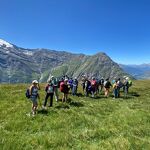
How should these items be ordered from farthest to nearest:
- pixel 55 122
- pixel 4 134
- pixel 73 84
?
pixel 73 84 < pixel 55 122 < pixel 4 134

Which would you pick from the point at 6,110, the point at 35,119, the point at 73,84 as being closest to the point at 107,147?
the point at 35,119

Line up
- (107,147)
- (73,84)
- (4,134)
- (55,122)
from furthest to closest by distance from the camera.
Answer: (73,84) → (55,122) → (4,134) → (107,147)

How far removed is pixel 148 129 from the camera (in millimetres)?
→ 20516

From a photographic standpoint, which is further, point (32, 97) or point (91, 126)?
point (32, 97)

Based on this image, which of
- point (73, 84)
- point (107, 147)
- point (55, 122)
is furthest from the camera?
point (73, 84)

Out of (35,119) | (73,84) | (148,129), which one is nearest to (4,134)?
(35,119)

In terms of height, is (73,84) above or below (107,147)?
above

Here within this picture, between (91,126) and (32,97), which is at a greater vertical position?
(32,97)

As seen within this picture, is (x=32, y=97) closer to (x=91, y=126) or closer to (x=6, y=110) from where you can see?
(x=6, y=110)

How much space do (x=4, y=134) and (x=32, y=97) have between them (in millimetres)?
6792

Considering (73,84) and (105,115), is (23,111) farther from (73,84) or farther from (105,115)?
(73,84)

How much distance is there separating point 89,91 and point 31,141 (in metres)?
25.3

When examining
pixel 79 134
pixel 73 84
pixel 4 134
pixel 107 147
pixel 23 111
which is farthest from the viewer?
pixel 73 84

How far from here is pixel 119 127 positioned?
20.1m
